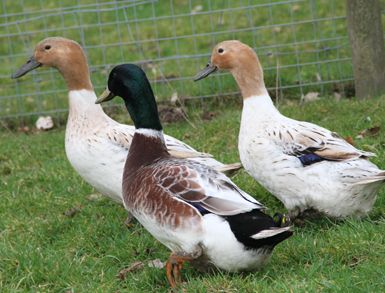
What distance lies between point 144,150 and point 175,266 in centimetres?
78

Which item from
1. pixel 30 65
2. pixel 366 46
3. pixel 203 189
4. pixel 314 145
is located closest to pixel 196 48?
pixel 366 46

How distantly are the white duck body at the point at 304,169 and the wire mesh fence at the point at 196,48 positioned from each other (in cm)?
218

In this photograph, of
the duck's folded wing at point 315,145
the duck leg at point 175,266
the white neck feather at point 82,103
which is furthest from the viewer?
the white neck feather at point 82,103

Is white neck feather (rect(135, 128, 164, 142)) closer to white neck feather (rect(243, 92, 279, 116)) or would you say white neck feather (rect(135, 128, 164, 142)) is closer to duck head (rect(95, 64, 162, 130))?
duck head (rect(95, 64, 162, 130))

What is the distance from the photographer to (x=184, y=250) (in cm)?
456

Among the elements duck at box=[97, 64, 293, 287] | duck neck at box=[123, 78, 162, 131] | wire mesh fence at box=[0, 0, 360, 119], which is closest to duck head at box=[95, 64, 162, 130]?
duck neck at box=[123, 78, 162, 131]

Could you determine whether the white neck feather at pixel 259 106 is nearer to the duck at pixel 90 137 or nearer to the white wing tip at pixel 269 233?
the duck at pixel 90 137

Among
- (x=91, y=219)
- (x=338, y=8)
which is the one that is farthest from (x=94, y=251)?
(x=338, y=8)

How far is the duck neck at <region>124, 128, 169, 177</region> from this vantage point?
497 cm

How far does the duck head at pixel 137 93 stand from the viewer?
5.11 meters

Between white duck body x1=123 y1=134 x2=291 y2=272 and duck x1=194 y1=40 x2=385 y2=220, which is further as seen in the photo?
duck x1=194 y1=40 x2=385 y2=220

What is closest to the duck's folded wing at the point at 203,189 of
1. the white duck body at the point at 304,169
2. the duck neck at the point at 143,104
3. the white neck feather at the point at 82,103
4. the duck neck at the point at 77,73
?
the duck neck at the point at 143,104

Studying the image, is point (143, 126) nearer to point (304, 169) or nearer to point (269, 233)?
point (304, 169)

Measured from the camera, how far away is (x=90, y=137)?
19.5 ft
